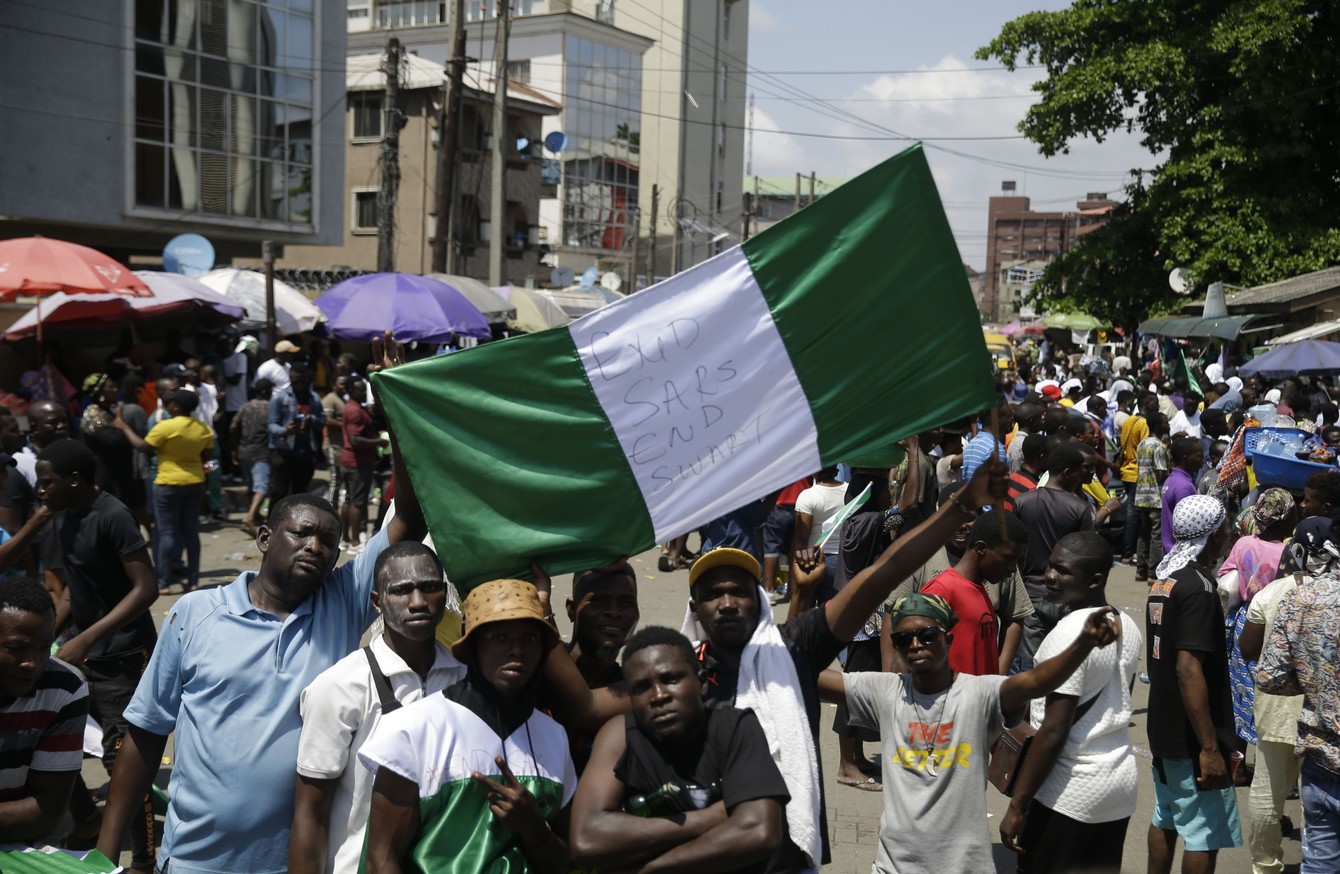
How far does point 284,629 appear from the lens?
376 centimetres

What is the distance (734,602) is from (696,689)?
452 mm

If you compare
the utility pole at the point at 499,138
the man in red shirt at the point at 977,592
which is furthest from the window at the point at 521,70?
the man in red shirt at the point at 977,592

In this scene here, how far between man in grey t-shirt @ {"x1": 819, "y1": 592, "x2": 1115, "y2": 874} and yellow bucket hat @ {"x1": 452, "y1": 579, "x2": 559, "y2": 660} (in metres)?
1.30

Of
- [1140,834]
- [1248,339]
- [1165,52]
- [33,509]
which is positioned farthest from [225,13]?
[1140,834]

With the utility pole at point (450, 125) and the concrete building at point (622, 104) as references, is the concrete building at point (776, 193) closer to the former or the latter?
the concrete building at point (622, 104)

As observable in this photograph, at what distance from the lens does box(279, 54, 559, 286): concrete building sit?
4169cm

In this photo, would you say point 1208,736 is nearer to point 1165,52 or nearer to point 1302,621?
point 1302,621

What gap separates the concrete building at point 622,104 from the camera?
2341 inches

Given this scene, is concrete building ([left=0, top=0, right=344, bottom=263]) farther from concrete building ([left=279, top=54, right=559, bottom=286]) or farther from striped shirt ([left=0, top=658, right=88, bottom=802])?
striped shirt ([left=0, top=658, right=88, bottom=802])

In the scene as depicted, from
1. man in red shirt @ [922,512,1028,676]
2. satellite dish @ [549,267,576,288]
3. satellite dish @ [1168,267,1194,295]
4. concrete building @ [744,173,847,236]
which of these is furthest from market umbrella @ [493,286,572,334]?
concrete building @ [744,173,847,236]

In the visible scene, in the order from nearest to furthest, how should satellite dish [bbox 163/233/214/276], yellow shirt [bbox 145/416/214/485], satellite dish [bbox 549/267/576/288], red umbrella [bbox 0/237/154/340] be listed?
yellow shirt [bbox 145/416/214/485], red umbrella [bbox 0/237/154/340], satellite dish [bbox 163/233/214/276], satellite dish [bbox 549/267/576/288]

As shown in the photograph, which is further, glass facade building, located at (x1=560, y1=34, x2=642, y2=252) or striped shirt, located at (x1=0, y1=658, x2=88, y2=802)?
glass facade building, located at (x1=560, y1=34, x2=642, y2=252)

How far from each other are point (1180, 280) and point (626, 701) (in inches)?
979

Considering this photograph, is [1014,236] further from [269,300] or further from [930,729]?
[930,729]
